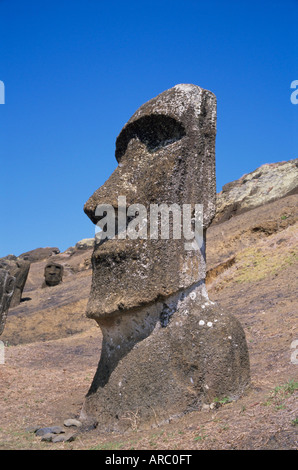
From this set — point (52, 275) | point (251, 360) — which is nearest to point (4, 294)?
A: point (251, 360)

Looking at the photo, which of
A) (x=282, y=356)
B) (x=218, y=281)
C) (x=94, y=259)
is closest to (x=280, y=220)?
(x=218, y=281)

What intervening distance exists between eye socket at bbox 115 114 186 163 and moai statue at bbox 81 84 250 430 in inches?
0.6

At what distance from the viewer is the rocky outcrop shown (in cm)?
3956

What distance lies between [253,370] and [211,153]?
3.19 meters

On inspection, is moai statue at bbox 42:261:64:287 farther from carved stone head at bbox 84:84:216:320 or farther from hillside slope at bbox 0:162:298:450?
carved stone head at bbox 84:84:216:320

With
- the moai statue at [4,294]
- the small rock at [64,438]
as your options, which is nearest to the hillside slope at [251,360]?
the small rock at [64,438]

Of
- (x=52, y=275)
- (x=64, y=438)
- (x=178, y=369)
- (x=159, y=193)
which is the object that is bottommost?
(x=64, y=438)

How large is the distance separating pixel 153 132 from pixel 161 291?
215 cm

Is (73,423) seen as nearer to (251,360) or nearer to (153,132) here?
(251,360)

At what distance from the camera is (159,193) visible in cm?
671

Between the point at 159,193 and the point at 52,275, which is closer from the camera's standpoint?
the point at 159,193

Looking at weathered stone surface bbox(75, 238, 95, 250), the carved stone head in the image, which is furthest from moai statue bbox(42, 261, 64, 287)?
the carved stone head

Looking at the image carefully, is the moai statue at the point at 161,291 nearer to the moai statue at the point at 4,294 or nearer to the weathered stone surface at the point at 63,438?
the weathered stone surface at the point at 63,438

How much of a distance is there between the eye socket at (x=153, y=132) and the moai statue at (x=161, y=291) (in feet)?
0.05
